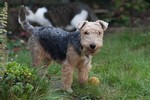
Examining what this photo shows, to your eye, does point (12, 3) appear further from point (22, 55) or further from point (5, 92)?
point (5, 92)

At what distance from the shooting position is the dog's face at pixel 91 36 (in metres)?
4.84

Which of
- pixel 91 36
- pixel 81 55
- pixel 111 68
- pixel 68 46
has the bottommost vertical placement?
pixel 111 68

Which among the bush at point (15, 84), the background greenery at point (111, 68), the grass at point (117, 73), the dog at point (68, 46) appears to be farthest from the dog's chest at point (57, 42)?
the bush at point (15, 84)

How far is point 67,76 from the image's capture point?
5.35 m

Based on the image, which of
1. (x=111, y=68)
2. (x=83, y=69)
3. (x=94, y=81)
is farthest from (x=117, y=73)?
(x=83, y=69)

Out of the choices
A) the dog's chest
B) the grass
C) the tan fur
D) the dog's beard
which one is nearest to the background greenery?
the grass

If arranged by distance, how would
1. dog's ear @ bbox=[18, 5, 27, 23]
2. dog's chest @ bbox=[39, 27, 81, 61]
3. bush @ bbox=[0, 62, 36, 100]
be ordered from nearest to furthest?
1. bush @ bbox=[0, 62, 36, 100]
2. dog's chest @ bbox=[39, 27, 81, 61]
3. dog's ear @ bbox=[18, 5, 27, 23]

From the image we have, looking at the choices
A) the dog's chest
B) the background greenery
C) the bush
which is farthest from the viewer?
the dog's chest

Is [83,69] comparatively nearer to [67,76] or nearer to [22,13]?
[67,76]

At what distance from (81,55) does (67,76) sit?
0.36m

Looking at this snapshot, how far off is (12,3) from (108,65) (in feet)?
16.4

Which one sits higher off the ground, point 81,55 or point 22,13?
point 22,13

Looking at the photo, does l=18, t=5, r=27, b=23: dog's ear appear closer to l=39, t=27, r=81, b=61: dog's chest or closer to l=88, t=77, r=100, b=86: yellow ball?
l=39, t=27, r=81, b=61: dog's chest

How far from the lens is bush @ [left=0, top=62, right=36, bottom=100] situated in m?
4.41
